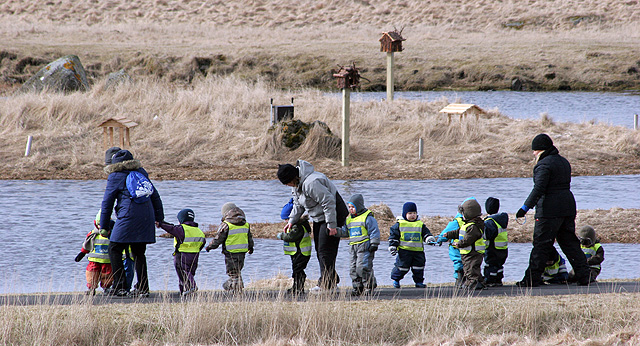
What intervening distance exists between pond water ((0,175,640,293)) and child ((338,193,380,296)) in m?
0.23

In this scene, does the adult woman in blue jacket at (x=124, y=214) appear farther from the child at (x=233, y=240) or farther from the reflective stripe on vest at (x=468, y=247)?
the reflective stripe on vest at (x=468, y=247)

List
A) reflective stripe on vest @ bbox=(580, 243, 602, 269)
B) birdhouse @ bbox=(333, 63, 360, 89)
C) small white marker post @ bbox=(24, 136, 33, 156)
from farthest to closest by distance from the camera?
small white marker post @ bbox=(24, 136, 33, 156) → birdhouse @ bbox=(333, 63, 360, 89) → reflective stripe on vest @ bbox=(580, 243, 602, 269)

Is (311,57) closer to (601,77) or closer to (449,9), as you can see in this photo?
(601,77)

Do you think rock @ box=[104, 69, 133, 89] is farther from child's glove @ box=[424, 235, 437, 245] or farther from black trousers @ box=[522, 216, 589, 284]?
black trousers @ box=[522, 216, 589, 284]

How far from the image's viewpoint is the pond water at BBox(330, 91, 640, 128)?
29203 millimetres

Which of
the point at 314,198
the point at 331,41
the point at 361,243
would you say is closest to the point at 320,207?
the point at 314,198

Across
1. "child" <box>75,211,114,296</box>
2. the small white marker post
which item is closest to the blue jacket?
"child" <box>75,211,114,296</box>

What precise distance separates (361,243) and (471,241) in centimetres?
118

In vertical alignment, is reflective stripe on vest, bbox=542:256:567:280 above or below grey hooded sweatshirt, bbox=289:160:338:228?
below

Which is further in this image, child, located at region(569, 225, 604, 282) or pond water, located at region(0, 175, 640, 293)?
pond water, located at region(0, 175, 640, 293)

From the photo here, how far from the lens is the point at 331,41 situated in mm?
51562

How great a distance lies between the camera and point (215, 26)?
60969mm

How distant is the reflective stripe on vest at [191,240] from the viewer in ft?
27.2

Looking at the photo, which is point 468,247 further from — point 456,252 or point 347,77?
point 347,77
